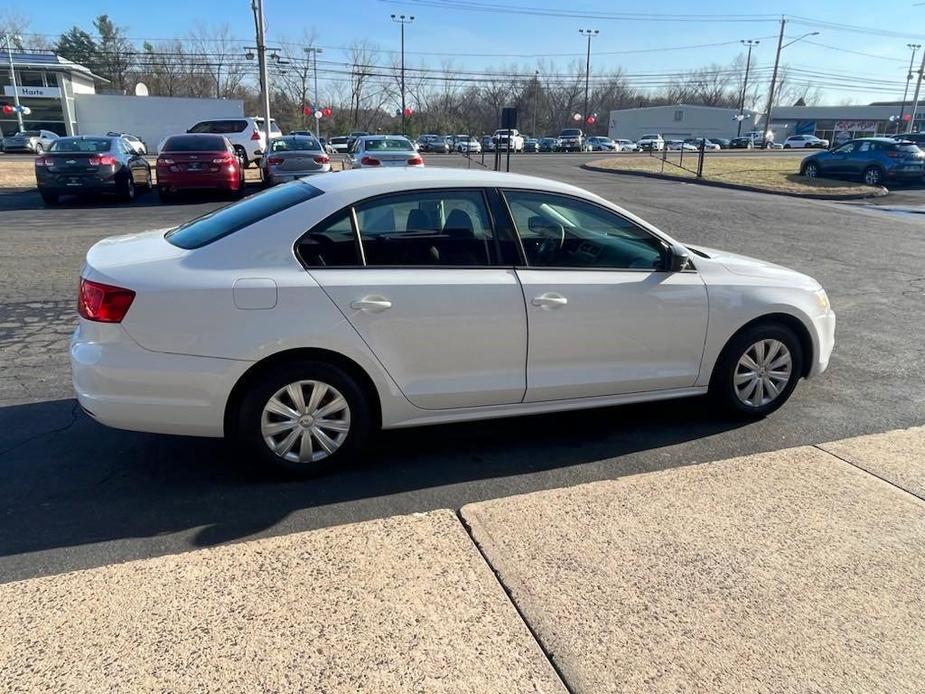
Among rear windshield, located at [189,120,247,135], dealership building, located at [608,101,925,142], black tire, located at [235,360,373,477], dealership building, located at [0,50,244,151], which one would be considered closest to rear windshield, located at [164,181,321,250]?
black tire, located at [235,360,373,477]

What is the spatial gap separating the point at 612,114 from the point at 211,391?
349 ft

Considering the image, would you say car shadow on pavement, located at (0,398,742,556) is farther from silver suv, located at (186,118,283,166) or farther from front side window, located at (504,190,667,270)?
silver suv, located at (186,118,283,166)

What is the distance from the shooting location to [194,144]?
647 inches

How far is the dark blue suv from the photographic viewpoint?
2411cm

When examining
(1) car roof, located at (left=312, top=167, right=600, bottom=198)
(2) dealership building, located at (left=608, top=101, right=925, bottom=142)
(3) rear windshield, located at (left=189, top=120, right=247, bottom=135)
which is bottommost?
(1) car roof, located at (left=312, top=167, right=600, bottom=198)

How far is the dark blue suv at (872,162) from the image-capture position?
2411cm

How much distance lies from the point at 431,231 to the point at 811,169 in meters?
27.2

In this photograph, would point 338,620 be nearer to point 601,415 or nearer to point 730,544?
point 730,544

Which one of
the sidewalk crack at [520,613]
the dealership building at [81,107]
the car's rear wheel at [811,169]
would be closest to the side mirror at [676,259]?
the sidewalk crack at [520,613]

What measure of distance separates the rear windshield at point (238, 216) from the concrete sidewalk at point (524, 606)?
65.4 inches

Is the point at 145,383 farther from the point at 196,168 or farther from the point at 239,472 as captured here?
the point at 196,168

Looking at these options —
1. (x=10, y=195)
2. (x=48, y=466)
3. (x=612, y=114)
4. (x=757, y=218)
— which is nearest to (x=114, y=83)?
(x=612, y=114)

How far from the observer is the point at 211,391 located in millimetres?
3377

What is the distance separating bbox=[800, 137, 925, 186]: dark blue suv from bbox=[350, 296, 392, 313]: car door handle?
26805mm
